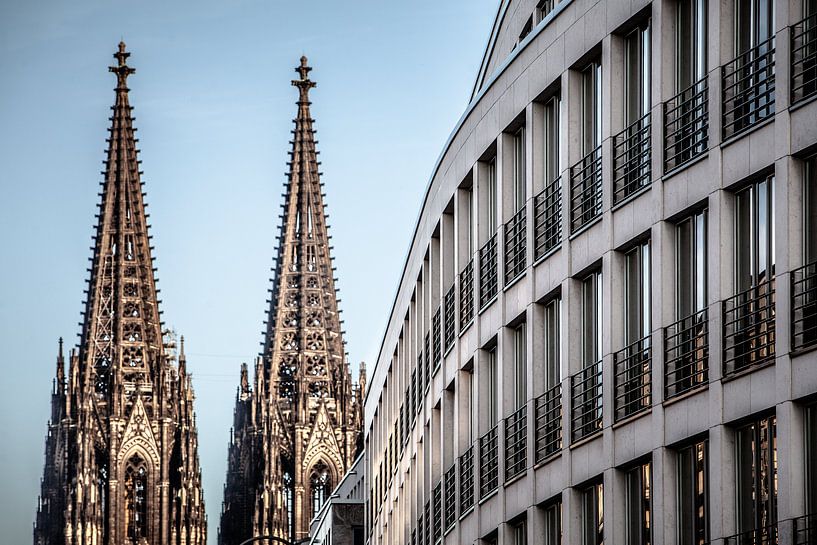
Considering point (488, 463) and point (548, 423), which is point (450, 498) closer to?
point (488, 463)

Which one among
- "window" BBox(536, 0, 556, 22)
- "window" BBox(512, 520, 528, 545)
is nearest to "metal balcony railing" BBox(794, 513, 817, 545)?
"window" BBox(512, 520, 528, 545)

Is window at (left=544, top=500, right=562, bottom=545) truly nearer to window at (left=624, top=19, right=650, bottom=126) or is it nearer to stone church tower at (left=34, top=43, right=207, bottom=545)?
window at (left=624, top=19, right=650, bottom=126)

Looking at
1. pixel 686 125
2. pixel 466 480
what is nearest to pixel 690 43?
pixel 686 125

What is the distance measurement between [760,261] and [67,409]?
121362mm

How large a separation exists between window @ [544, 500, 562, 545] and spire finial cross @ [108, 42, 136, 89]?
128 m

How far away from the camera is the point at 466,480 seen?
3941 centimetres

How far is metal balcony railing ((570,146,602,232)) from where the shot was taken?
3266 centimetres

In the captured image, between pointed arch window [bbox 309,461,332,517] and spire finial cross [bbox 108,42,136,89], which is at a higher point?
spire finial cross [bbox 108,42,136,89]

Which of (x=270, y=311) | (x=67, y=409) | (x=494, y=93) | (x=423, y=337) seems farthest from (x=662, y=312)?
(x=270, y=311)

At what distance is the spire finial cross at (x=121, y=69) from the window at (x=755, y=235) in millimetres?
133454

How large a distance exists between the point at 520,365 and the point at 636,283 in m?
5.55

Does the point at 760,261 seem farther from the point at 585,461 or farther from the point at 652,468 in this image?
the point at 585,461

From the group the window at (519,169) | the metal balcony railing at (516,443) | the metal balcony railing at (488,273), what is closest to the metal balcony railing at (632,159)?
the window at (519,169)

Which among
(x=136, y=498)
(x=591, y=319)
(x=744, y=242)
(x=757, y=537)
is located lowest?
(x=757, y=537)
